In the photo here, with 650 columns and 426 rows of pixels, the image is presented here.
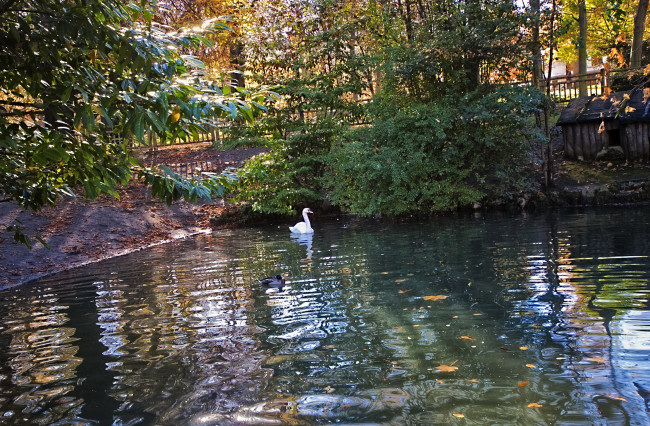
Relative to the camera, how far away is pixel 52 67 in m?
4.58

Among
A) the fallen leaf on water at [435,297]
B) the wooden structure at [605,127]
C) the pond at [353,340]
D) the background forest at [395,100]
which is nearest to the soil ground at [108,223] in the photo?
the wooden structure at [605,127]

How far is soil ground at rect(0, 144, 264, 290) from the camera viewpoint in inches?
478

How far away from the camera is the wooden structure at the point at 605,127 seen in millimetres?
16500

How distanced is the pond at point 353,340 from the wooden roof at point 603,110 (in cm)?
759

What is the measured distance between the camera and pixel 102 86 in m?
A: 4.62

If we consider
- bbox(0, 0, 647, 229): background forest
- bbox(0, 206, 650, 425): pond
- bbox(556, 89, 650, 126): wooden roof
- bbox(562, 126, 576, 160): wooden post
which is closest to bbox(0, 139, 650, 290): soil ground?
bbox(562, 126, 576, 160): wooden post

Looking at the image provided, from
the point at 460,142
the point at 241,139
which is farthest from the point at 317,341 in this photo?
the point at 241,139

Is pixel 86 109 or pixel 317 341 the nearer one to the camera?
pixel 86 109

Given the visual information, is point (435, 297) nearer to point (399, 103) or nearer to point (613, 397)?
point (613, 397)

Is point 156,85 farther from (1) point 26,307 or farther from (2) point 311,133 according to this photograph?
(2) point 311,133

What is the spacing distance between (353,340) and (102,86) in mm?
3304

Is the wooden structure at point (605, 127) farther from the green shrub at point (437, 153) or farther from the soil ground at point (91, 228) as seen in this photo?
the soil ground at point (91, 228)

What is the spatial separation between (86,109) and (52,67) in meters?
1.09

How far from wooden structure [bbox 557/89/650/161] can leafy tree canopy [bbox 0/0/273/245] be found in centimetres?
1487
